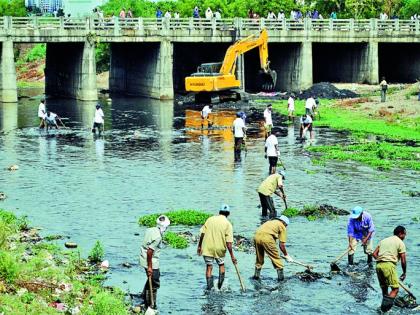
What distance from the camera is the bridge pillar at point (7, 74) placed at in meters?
61.2

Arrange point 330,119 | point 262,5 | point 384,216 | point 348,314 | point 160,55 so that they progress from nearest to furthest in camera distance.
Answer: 1. point 348,314
2. point 384,216
3. point 330,119
4. point 160,55
5. point 262,5

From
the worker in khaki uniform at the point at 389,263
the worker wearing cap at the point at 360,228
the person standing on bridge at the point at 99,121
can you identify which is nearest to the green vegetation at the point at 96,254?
the worker wearing cap at the point at 360,228

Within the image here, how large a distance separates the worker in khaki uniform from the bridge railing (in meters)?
47.3

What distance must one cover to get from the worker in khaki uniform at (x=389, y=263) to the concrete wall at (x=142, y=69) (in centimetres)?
4873

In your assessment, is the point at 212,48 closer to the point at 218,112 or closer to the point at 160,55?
the point at 160,55

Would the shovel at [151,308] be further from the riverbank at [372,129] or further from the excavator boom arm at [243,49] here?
the excavator boom arm at [243,49]

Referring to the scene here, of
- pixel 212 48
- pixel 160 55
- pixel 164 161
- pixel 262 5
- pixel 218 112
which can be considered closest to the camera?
pixel 164 161

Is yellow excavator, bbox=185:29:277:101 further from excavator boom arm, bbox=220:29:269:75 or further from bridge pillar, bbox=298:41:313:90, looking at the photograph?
bridge pillar, bbox=298:41:313:90

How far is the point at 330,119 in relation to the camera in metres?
52.2

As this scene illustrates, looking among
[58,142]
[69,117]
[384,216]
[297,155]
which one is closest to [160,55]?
[69,117]

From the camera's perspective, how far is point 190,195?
30047 mm

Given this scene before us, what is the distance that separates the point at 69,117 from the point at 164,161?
18.9 meters

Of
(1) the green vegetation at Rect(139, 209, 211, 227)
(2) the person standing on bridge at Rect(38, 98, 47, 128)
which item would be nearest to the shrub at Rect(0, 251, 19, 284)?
(1) the green vegetation at Rect(139, 209, 211, 227)

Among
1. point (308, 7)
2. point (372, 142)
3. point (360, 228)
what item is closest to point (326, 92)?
point (372, 142)
